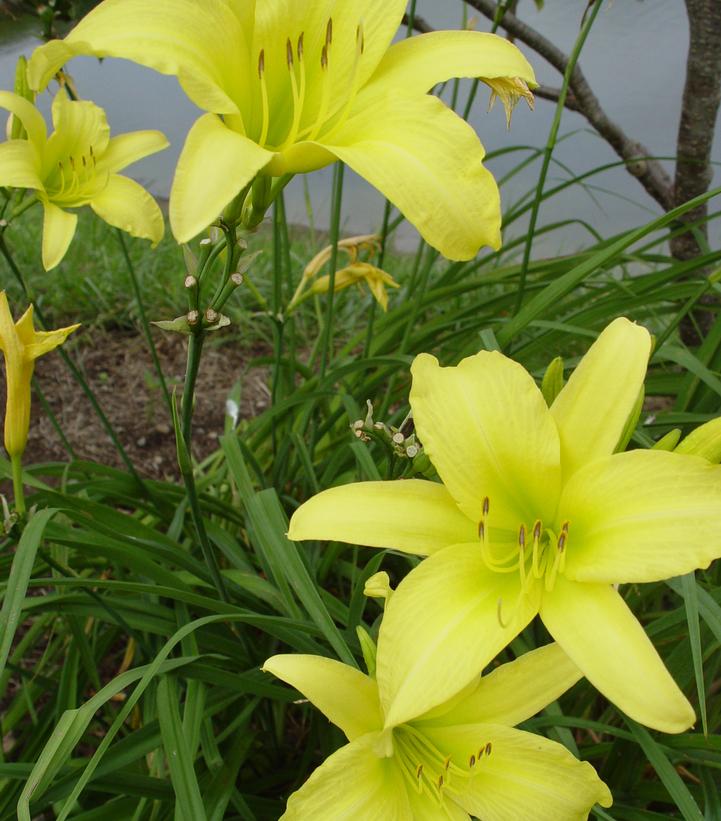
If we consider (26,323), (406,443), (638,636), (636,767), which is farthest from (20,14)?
(636,767)

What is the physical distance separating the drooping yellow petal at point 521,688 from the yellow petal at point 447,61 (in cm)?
47

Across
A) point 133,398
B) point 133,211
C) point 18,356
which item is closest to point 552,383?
point 18,356

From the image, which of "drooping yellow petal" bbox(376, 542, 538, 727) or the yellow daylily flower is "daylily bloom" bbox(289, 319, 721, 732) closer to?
"drooping yellow petal" bbox(376, 542, 538, 727)

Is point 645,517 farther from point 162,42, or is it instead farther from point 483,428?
point 162,42

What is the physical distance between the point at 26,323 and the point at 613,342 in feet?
1.82

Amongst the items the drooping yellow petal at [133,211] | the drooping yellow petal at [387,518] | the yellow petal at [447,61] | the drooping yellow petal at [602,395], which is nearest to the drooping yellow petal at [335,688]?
the drooping yellow petal at [387,518]

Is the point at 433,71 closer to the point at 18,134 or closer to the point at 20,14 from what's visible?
the point at 18,134

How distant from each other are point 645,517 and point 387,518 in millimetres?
189

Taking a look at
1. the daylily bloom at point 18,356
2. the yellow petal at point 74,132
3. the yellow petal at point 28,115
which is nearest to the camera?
the daylily bloom at point 18,356

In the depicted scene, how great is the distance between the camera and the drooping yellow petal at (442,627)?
0.53 m

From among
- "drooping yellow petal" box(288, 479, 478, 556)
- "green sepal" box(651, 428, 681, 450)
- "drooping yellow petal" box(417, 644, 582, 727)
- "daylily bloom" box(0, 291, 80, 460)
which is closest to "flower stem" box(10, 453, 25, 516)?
"daylily bloom" box(0, 291, 80, 460)

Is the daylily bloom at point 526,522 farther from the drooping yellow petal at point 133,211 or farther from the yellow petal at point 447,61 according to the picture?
the drooping yellow petal at point 133,211

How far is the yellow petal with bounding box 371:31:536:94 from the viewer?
0.62m

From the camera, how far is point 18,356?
0.76m
